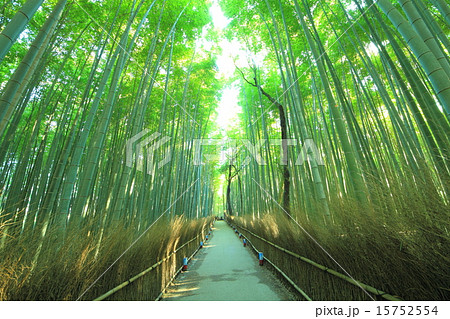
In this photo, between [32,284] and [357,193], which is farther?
[357,193]

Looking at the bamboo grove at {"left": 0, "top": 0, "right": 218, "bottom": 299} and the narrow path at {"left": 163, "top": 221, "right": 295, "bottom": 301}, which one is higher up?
the bamboo grove at {"left": 0, "top": 0, "right": 218, "bottom": 299}

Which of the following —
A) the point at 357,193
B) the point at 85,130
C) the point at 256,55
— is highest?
the point at 256,55

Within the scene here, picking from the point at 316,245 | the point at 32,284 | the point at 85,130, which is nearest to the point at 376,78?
the point at 316,245

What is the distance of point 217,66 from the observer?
6262 millimetres

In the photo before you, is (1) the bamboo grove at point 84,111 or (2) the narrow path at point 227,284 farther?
(2) the narrow path at point 227,284

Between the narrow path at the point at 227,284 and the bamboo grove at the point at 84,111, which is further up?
the bamboo grove at the point at 84,111

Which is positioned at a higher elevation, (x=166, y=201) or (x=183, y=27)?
(x=183, y=27)

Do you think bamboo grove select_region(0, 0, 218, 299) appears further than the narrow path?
No

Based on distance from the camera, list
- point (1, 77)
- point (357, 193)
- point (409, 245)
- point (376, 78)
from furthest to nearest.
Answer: point (1, 77)
point (376, 78)
point (357, 193)
point (409, 245)

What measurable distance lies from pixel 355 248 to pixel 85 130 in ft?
7.89

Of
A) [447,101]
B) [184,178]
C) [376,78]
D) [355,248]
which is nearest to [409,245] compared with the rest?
[355,248]

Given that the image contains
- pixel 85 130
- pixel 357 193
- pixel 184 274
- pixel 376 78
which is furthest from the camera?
pixel 184 274

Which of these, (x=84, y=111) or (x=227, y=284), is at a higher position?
(x=84, y=111)

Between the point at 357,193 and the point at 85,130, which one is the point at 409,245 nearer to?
the point at 357,193
